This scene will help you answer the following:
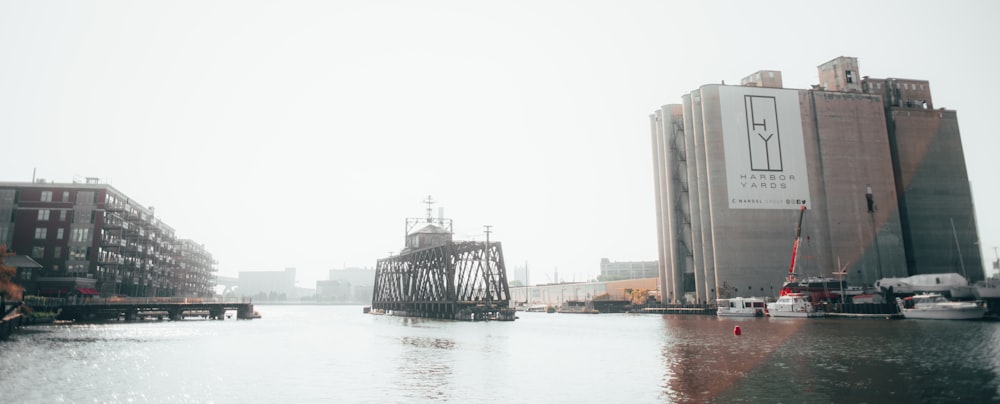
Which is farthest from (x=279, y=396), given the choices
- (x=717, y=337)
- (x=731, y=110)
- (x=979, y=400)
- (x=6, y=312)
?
(x=731, y=110)

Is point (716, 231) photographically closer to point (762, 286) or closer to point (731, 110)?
point (762, 286)

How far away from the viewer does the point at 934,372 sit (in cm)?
2428

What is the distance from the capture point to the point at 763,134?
98.6 metres

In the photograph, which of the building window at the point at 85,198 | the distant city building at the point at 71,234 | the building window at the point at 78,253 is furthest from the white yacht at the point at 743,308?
the building window at the point at 85,198

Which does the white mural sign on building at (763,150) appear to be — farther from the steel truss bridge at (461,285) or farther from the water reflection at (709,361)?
the water reflection at (709,361)

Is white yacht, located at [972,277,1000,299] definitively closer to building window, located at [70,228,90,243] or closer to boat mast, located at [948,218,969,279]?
boat mast, located at [948,218,969,279]

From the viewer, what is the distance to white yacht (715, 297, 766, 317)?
8762cm

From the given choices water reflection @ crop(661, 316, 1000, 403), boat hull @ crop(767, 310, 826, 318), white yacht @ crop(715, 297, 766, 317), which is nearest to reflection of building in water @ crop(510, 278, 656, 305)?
white yacht @ crop(715, 297, 766, 317)

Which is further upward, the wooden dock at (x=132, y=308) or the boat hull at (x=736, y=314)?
the wooden dock at (x=132, y=308)

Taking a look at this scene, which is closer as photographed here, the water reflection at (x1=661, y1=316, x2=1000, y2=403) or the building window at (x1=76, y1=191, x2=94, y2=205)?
the water reflection at (x1=661, y1=316, x2=1000, y2=403)

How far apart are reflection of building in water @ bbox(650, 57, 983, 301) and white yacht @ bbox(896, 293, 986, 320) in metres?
24.9

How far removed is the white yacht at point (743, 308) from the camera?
87619 millimetres

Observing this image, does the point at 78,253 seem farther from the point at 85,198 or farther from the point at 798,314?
the point at 798,314

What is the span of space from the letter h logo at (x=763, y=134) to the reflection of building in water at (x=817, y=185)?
19cm
